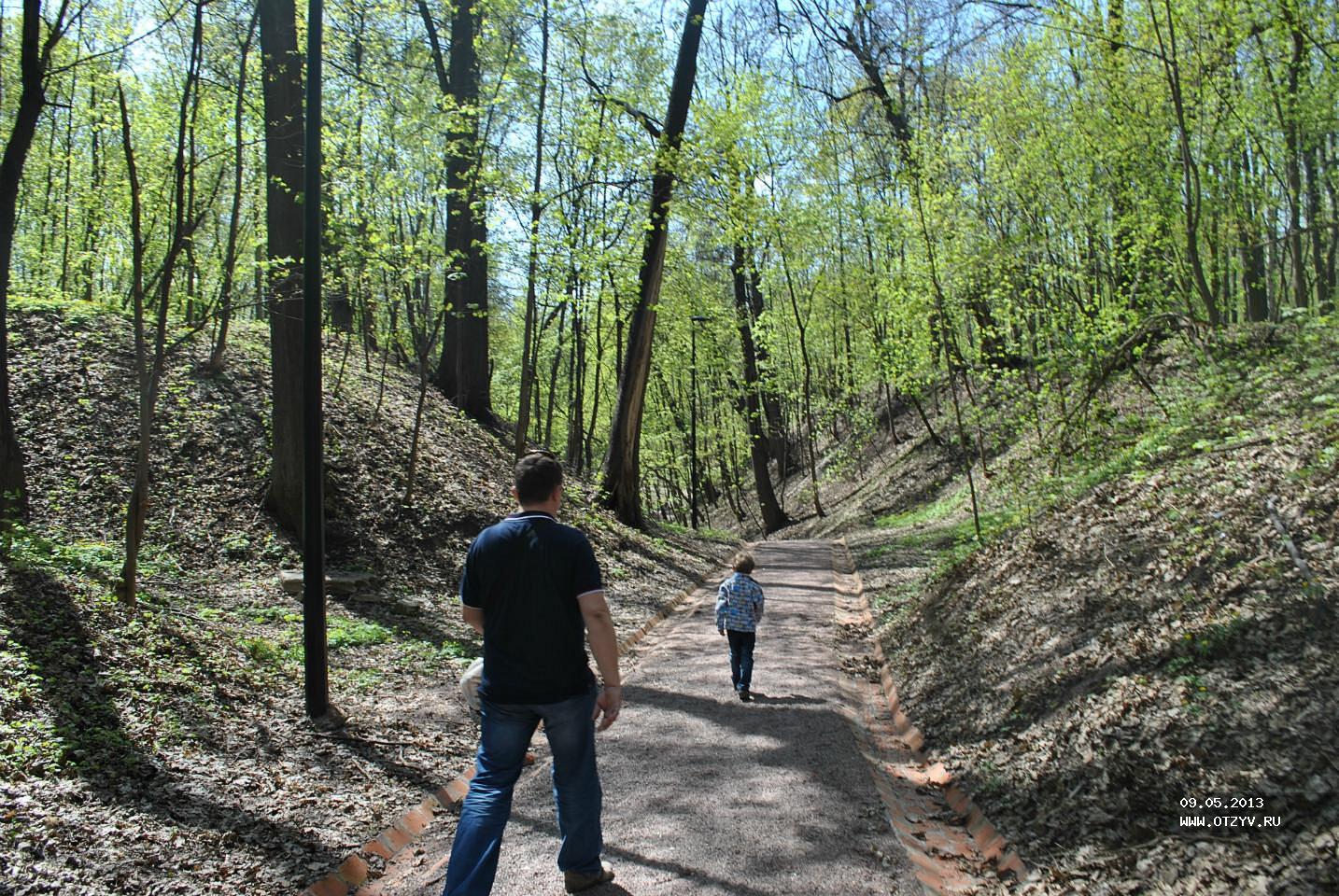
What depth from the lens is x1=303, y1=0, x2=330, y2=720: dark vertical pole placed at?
588 cm

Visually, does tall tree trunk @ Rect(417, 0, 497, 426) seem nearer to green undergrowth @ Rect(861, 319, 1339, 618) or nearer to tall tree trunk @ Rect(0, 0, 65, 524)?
tall tree trunk @ Rect(0, 0, 65, 524)

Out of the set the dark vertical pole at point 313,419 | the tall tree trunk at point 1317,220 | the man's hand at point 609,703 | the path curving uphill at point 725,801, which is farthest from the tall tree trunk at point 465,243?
the tall tree trunk at point 1317,220

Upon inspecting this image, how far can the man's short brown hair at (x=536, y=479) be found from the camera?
369cm

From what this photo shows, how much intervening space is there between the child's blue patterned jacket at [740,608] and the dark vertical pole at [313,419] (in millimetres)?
3378

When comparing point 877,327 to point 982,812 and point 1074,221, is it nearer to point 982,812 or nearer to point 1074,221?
point 1074,221

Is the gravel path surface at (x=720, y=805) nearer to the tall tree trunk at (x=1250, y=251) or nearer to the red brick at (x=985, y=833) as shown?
the red brick at (x=985, y=833)

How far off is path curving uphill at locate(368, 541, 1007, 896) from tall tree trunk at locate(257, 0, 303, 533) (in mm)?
5202

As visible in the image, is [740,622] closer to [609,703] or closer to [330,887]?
[609,703]

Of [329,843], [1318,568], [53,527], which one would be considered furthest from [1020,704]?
[53,527]

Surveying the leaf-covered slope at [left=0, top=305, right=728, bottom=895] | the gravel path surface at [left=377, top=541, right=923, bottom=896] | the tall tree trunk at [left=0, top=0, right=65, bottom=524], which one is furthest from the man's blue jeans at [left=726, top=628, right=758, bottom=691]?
the tall tree trunk at [left=0, top=0, right=65, bottom=524]

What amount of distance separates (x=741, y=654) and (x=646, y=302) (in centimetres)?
1094

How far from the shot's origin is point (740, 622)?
7.45 meters

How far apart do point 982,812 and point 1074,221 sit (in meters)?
11.9

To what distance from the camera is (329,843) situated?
4.41 m
